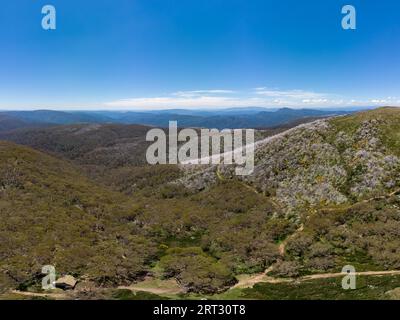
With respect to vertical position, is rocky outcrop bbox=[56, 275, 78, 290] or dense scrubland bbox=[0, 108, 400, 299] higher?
dense scrubland bbox=[0, 108, 400, 299]

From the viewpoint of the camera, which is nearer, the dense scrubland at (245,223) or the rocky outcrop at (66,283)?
the rocky outcrop at (66,283)

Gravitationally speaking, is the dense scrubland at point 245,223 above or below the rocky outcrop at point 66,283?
above

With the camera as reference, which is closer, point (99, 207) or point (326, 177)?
point (326, 177)

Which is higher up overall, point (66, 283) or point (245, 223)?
point (245, 223)

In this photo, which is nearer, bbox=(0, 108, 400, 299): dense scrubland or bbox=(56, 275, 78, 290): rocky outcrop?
bbox=(56, 275, 78, 290): rocky outcrop

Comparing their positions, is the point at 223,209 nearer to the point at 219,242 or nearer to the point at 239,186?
the point at 239,186

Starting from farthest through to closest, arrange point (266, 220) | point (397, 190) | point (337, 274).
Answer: point (266, 220), point (397, 190), point (337, 274)

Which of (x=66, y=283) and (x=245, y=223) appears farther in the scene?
(x=245, y=223)
